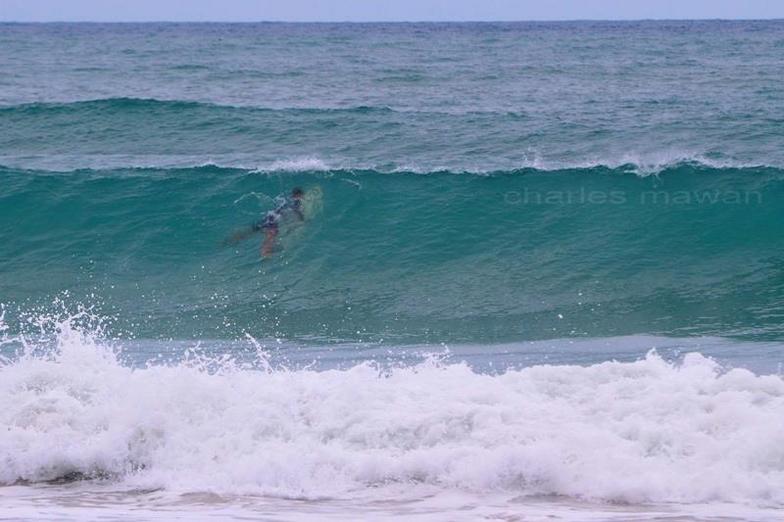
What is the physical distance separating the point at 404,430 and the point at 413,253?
21.1 feet

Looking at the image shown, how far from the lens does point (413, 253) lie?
1311 centimetres

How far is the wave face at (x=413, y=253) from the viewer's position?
10812 mm

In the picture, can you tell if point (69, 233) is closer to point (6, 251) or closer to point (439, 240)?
point (6, 251)

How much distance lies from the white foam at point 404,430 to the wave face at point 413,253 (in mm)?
2742

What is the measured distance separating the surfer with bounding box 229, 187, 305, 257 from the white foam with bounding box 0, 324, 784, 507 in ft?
18.2

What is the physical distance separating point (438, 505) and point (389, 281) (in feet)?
21.3

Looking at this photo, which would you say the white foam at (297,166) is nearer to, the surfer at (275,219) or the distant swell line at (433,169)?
the distant swell line at (433,169)

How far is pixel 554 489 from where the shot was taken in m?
6.08

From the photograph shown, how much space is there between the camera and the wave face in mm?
10812

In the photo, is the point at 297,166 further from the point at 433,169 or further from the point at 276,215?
the point at 433,169

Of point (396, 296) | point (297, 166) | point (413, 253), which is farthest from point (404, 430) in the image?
point (297, 166)

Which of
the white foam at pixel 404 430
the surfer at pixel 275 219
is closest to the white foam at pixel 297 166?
the surfer at pixel 275 219

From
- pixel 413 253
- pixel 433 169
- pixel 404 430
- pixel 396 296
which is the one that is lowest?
pixel 404 430

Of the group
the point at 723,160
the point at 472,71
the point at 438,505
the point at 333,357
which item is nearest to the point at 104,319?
the point at 333,357
